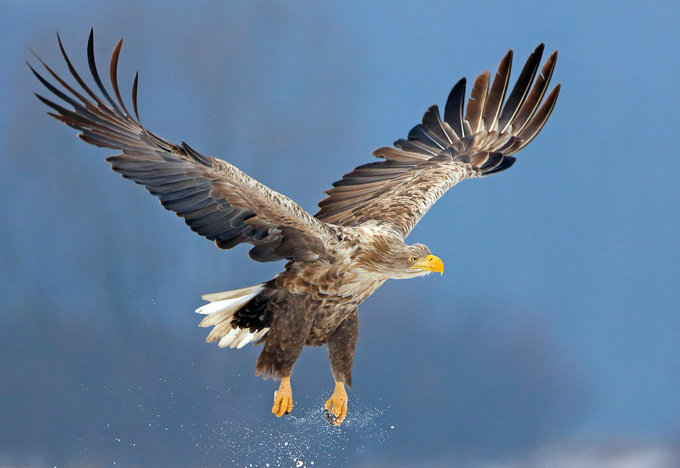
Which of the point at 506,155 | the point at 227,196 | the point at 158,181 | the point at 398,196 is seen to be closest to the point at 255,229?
the point at 227,196

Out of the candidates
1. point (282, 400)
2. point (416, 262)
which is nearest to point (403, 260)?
point (416, 262)

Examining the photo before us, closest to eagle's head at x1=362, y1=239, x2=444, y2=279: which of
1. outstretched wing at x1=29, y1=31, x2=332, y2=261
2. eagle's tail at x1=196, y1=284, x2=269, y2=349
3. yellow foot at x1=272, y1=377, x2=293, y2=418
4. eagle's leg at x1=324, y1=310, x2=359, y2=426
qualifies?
outstretched wing at x1=29, y1=31, x2=332, y2=261

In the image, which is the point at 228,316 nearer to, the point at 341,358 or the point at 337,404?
the point at 341,358

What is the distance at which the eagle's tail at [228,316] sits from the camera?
14.9ft

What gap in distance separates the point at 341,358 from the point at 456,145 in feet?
5.49

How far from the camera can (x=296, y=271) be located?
432cm

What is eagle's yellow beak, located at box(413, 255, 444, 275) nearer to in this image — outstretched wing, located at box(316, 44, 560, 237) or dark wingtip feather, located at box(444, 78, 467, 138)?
outstretched wing, located at box(316, 44, 560, 237)

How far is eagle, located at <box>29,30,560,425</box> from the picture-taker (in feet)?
12.9

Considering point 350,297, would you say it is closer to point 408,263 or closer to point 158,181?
point 408,263

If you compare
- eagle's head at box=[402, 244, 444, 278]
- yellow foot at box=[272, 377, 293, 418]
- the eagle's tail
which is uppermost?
eagle's head at box=[402, 244, 444, 278]

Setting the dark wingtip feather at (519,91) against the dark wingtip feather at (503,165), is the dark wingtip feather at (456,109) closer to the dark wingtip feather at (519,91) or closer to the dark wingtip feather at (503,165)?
the dark wingtip feather at (519,91)

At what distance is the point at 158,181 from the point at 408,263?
1.15 meters

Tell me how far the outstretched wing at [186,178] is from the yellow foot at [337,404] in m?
0.91

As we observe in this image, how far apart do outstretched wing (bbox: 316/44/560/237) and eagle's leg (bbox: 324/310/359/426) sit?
2.07 feet
